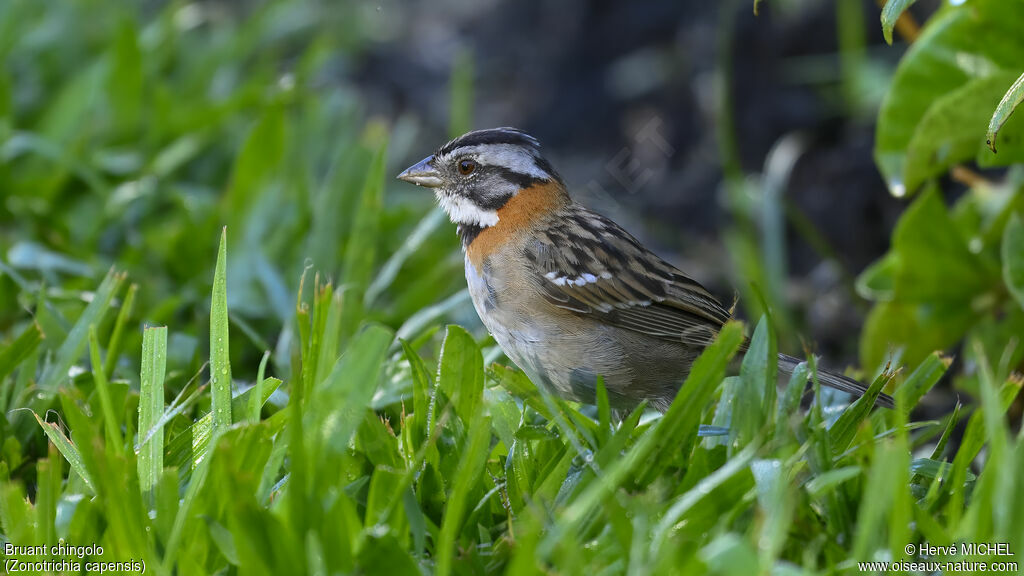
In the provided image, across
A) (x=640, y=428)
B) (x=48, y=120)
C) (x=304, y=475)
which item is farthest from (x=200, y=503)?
(x=48, y=120)

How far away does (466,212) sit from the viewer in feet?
13.1

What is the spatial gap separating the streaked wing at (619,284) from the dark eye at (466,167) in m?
0.40

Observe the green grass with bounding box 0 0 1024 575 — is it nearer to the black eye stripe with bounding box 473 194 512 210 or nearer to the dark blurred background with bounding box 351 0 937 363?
the black eye stripe with bounding box 473 194 512 210

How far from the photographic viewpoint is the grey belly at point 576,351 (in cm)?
345

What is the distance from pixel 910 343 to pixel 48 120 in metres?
4.43

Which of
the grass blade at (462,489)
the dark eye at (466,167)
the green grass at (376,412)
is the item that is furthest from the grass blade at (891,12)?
the dark eye at (466,167)

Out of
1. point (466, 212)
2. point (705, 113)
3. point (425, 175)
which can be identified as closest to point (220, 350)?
point (466, 212)

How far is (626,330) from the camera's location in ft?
11.9

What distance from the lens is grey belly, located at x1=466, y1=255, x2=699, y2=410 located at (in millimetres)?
3445

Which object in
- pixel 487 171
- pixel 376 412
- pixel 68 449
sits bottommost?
pixel 68 449

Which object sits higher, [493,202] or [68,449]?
[493,202]

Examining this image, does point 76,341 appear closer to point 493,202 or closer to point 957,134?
point 493,202

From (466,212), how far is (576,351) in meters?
0.79

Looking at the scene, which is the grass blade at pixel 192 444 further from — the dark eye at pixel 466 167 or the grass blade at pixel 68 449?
the dark eye at pixel 466 167
